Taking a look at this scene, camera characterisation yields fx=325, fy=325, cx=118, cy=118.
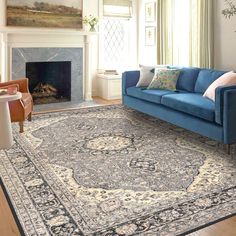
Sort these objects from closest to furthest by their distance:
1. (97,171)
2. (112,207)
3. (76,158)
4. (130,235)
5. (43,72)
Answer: (130,235)
(112,207)
(97,171)
(76,158)
(43,72)

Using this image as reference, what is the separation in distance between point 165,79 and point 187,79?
314mm

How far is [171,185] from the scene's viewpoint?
8.86 ft

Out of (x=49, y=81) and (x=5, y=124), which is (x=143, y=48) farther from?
(x=5, y=124)

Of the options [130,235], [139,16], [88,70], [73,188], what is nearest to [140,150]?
[73,188]

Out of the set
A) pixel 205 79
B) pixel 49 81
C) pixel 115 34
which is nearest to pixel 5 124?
pixel 205 79

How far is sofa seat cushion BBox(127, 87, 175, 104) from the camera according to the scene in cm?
441

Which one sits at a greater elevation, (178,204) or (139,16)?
(139,16)

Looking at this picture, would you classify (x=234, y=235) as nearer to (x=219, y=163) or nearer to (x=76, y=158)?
(x=219, y=163)

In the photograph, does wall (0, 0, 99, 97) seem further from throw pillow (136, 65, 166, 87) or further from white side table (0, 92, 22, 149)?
white side table (0, 92, 22, 149)

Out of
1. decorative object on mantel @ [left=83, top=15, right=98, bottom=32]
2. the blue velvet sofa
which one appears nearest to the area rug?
the blue velvet sofa

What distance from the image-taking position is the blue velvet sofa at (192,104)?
3297mm

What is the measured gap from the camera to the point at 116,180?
2801mm

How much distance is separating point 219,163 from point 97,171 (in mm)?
1194

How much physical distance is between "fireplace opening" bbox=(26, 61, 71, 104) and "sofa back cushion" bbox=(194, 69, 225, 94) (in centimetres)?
275
